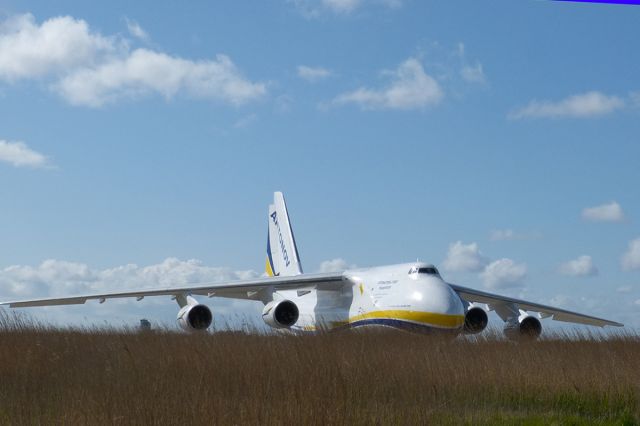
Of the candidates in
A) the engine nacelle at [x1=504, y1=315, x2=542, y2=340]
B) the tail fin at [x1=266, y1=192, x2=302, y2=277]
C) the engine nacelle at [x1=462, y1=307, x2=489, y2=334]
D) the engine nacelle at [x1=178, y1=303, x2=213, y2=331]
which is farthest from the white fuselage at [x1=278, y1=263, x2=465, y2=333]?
the tail fin at [x1=266, y1=192, x2=302, y2=277]

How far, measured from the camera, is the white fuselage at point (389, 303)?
15.9m

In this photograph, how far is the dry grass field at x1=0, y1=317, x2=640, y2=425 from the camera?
7484mm

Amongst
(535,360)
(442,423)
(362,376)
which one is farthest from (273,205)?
(442,423)

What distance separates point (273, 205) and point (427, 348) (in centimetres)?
1627

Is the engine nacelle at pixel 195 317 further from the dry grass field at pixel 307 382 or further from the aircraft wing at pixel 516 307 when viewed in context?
the aircraft wing at pixel 516 307

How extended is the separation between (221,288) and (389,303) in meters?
5.32

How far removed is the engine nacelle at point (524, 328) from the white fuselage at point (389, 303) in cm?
370

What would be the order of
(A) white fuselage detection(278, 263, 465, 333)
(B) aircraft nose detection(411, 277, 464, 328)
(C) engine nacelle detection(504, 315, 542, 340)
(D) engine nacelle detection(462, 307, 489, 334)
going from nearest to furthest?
1. (B) aircraft nose detection(411, 277, 464, 328)
2. (A) white fuselage detection(278, 263, 465, 333)
3. (D) engine nacelle detection(462, 307, 489, 334)
4. (C) engine nacelle detection(504, 315, 542, 340)

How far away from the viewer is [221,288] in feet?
67.9

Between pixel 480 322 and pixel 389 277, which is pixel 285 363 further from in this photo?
pixel 480 322

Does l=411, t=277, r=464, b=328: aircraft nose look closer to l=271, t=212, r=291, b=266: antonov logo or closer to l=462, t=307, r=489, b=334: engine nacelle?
l=462, t=307, r=489, b=334: engine nacelle

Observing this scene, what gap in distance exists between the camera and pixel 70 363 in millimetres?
11867

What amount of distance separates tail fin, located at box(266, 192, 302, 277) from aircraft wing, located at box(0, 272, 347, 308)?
19.4 ft

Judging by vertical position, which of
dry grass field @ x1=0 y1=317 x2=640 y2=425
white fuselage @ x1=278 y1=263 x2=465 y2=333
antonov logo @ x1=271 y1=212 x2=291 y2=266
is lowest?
dry grass field @ x1=0 y1=317 x2=640 y2=425
